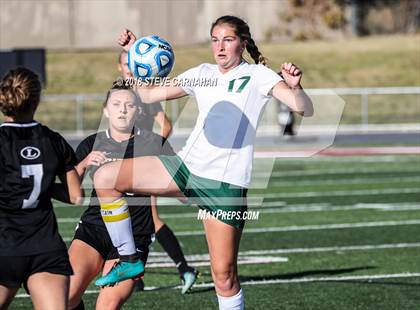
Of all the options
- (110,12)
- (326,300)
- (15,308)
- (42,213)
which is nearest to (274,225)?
Result: (326,300)

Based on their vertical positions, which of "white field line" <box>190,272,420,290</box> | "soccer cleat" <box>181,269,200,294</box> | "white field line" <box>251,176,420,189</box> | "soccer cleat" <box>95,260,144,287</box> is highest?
"soccer cleat" <box>95,260,144,287</box>

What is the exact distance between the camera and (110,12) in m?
39.9

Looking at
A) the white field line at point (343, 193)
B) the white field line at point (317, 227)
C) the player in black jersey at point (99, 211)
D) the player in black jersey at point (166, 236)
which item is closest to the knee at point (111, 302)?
the player in black jersey at point (99, 211)

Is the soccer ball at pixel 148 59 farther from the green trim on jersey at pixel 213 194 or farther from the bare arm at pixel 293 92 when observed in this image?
the bare arm at pixel 293 92

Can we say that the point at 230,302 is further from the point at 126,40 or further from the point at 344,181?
the point at 344,181

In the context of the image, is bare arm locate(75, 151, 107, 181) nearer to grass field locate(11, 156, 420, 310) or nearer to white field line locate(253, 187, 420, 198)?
grass field locate(11, 156, 420, 310)

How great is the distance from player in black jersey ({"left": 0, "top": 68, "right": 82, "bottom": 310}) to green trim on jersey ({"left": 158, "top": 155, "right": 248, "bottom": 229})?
1.19 meters

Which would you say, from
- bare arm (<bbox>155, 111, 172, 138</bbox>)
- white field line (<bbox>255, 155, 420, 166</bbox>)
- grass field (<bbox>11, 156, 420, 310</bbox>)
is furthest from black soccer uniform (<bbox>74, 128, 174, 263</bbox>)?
white field line (<bbox>255, 155, 420, 166</bbox>)

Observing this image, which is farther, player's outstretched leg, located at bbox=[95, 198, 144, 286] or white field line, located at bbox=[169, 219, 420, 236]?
white field line, located at bbox=[169, 219, 420, 236]

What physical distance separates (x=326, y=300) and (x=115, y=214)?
107 inches

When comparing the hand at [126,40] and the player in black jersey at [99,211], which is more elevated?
the hand at [126,40]

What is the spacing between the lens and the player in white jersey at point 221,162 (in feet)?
19.7

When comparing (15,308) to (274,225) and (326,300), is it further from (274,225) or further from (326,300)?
(274,225)

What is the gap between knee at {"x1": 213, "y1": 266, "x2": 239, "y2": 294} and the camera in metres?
6.11
